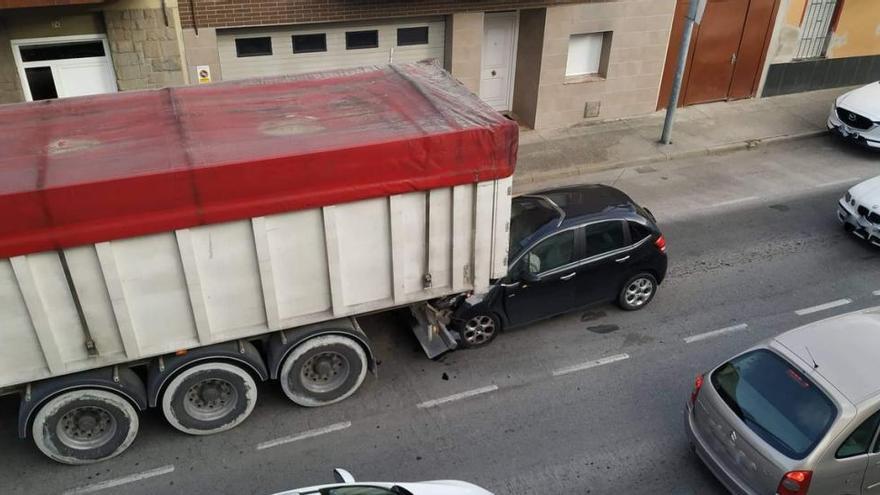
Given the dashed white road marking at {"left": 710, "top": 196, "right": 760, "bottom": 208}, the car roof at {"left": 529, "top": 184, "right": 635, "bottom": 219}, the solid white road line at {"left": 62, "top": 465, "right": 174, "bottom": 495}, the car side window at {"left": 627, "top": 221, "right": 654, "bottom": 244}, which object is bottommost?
the solid white road line at {"left": 62, "top": 465, "right": 174, "bottom": 495}

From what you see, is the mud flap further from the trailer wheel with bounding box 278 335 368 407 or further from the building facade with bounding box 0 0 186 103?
the building facade with bounding box 0 0 186 103

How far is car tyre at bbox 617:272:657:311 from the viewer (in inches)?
396

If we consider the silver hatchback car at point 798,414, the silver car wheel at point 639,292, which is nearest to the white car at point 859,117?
the silver car wheel at point 639,292

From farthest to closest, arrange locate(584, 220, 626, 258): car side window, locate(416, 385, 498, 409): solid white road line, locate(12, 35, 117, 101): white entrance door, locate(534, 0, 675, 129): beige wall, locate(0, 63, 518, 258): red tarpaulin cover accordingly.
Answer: locate(534, 0, 675, 129): beige wall → locate(12, 35, 117, 101): white entrance door → locate(584, 220, 626, 258): car side window → locate(416, 385, 498, 409): solid white road line → locate(0, 63, 518, 258): red tarpaulin cover

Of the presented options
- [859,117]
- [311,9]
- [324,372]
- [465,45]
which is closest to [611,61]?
[465,45]

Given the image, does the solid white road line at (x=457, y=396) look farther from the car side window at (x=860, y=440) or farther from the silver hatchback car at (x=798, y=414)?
the car side window at (x=860, y=440)

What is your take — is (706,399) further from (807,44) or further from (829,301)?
(807,44)

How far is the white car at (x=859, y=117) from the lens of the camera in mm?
14641

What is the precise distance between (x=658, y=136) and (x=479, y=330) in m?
8.52

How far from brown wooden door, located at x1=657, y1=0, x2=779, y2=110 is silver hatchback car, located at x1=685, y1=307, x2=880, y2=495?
1045 cm

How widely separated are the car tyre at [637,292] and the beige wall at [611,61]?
671cm

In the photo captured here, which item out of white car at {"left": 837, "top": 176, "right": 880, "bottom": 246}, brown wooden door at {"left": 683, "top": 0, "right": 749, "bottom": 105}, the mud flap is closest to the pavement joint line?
the mud flap

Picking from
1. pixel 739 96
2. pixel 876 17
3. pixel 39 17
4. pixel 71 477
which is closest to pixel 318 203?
pixel 71 477

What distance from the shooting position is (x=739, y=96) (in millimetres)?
17875
